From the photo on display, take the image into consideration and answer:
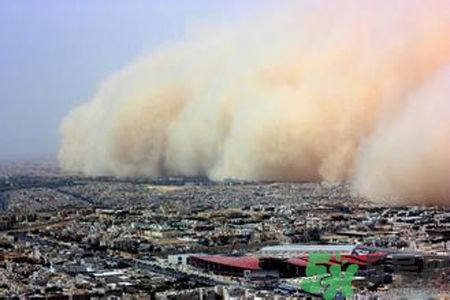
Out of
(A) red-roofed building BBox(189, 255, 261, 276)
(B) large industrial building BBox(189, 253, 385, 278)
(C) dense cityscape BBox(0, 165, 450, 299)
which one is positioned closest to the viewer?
(C) dense cityscape BBox(0, 165, 450, 299)

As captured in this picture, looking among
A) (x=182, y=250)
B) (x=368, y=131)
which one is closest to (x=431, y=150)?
(x=368, y=131)

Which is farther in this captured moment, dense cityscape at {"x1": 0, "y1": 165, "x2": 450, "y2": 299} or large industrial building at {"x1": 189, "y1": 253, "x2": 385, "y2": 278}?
large industrial building at {"x1": 189, "y1": 253, "x2": 385, "y2": 278}

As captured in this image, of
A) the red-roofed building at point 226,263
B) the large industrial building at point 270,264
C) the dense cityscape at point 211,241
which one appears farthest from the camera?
the red-roofed building at point 226,263

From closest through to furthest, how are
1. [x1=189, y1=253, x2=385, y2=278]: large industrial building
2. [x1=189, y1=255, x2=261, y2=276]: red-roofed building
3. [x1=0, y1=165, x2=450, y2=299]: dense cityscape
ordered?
[x1=0, y1=165, x2=450, y2=299]: dense cityscape → [x1=189, y1=253, x2=385, y2=278]: large industrial building → [x1=189, y1=255, x2=261, y2=276]: red-roofed building

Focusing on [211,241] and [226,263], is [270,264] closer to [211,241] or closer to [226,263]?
[226,263]

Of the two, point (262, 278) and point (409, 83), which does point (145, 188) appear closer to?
point (409, 83)

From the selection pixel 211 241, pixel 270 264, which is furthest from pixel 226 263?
A: pixel 211 241

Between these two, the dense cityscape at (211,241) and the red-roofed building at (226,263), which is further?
the red-roofed building at (226,263)

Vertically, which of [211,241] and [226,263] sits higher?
[211,241]
